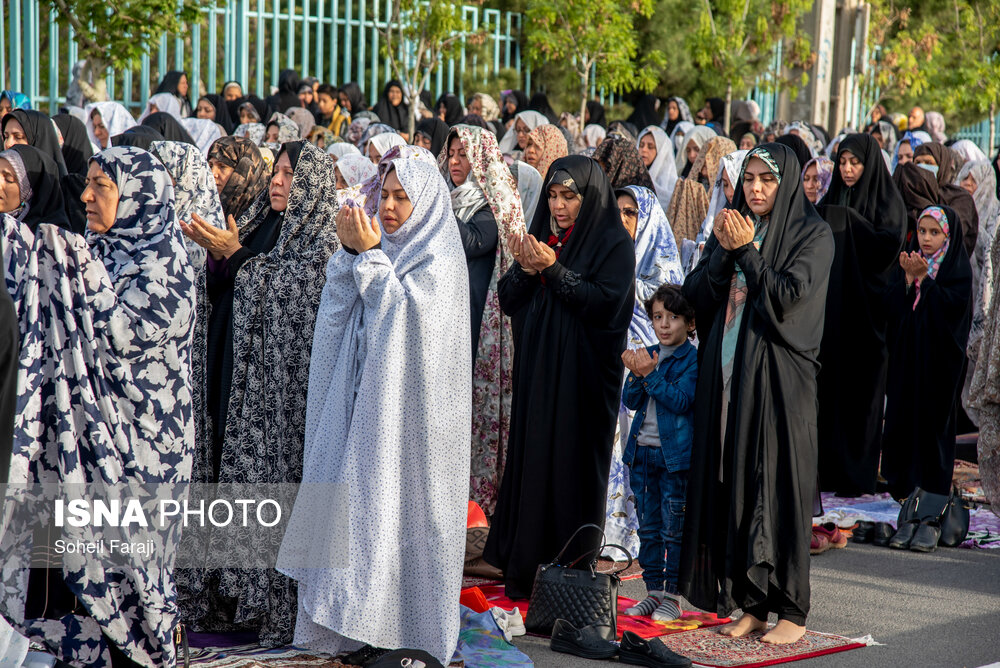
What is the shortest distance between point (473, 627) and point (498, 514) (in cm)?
72

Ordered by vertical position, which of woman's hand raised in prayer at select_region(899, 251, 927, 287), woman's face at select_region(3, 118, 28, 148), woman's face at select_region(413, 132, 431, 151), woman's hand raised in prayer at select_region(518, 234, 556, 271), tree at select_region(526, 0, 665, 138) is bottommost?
woman's hand raised in prayer at select_region(899, 251, 927, 287)

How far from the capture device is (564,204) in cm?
505

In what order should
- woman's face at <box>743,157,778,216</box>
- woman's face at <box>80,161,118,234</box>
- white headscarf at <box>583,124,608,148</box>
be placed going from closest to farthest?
woman's face at <box>80,161,118,234</box>, woman's face at <box>743,157,778,216</box>, white headscarf at <box>583,124,608,148</box>

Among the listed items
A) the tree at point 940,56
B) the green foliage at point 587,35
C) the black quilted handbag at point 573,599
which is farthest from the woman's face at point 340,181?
the tree at point 940,56

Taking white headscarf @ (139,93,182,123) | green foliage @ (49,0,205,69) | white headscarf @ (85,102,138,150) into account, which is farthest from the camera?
white headscarf @ (139,93,182,123)

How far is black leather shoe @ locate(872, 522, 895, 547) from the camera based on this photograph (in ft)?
19.9

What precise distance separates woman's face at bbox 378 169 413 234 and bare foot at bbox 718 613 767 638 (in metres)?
2.01

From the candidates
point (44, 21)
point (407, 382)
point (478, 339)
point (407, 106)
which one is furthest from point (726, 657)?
point (44, 21)

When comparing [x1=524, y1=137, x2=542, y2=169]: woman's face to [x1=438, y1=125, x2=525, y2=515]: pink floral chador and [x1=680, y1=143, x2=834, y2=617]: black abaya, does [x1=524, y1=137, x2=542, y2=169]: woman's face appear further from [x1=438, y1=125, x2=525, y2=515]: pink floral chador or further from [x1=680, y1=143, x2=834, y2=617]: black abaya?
[x1=680, y1=143, x2=834, y2=617]: black abaya

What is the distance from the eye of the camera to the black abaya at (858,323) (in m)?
7.05

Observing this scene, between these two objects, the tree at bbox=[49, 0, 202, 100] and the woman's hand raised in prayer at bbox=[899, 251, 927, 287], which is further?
the tree at bbox=[49, 0, 202, 100]

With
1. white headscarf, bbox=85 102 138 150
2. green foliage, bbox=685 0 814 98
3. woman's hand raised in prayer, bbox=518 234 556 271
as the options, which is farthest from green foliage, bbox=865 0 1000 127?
woman's hand raised in prayer, bbox=518 234 556 271

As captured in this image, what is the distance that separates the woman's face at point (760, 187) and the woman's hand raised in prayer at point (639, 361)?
0.74m

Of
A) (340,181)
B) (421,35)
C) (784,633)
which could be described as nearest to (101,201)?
(784,633)
